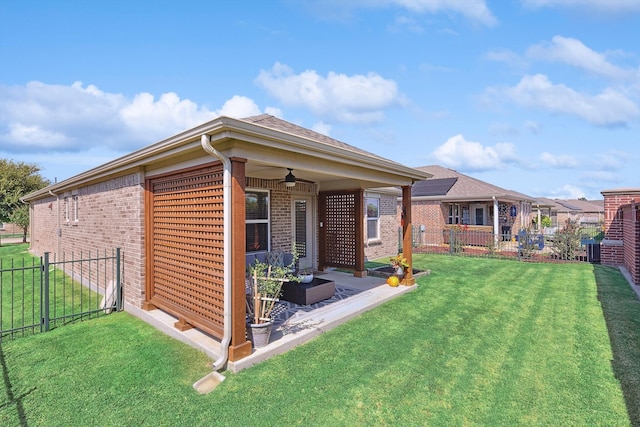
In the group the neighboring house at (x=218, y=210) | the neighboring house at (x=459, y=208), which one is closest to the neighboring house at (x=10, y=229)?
the neighboring house at (x=218, y=210)

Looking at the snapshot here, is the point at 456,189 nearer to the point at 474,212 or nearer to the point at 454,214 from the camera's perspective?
the point at 454,214

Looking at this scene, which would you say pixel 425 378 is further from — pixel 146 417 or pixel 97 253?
pixel 97 253

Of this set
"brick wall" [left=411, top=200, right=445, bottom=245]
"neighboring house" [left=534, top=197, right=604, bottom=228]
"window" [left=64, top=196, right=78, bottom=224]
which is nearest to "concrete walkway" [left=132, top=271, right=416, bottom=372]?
"window" [left=64, top=196, right=78, bottom=224]

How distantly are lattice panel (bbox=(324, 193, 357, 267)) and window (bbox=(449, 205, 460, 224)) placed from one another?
12.8m

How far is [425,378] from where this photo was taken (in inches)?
146

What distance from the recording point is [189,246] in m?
4.95

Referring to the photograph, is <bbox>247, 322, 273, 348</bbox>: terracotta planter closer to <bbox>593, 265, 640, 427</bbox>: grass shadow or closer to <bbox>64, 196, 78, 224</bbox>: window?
<bbox>593, 265, 640, 427</bbox>: grass shadow

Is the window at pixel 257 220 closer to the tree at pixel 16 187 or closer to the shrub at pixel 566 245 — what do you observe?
the shrub at pixel 566 245

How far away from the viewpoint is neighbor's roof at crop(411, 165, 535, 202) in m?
17.5

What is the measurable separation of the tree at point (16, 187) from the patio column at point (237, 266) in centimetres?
2581

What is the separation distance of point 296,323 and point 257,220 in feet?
11.5

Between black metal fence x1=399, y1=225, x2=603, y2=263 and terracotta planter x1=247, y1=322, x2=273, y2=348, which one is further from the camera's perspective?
black metal fence x1=399, y1=225, x2=603, y2=263

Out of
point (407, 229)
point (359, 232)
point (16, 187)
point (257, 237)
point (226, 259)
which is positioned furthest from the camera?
point (16, 187)

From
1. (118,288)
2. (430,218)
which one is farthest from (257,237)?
(430,218)
